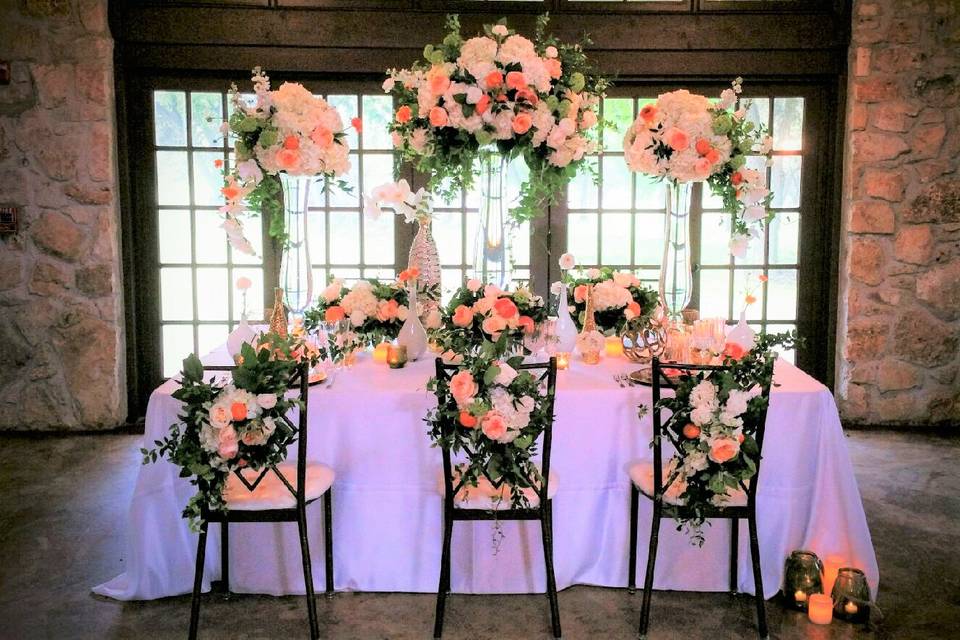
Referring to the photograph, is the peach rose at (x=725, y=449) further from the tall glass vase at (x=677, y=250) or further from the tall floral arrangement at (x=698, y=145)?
the tall floral arrangement at (x=698, y=145)

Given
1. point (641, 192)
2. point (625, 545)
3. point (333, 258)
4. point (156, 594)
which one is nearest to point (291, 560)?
point (156, 594)

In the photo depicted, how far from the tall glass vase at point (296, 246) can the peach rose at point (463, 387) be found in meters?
0.93

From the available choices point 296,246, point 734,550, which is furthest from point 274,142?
point 734,550

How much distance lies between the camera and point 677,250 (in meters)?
3.37

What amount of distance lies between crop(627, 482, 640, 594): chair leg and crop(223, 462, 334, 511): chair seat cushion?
1.02m

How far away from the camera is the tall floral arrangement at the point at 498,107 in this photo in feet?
10.0

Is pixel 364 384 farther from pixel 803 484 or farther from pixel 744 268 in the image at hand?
pixel 744 268

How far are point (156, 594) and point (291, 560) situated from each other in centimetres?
47

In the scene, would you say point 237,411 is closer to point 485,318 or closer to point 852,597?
point 485,318

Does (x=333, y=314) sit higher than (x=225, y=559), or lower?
higher

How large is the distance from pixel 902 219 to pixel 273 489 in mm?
4037

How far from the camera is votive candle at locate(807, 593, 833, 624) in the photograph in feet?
9.77

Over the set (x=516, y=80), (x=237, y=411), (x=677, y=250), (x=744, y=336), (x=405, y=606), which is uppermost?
(x=516, y=80)

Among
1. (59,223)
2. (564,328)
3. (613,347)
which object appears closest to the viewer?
(564,328)
